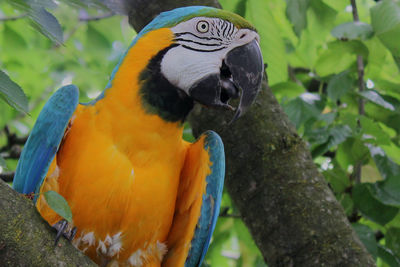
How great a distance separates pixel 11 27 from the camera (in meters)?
4.49

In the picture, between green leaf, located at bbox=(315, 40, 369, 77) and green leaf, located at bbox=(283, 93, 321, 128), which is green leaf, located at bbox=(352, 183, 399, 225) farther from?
green leaf, located at bbox=(315, 40, 369, 77)

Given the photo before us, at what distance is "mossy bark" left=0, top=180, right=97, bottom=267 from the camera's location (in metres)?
1.49

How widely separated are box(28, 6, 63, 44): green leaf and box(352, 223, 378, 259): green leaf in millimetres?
2051

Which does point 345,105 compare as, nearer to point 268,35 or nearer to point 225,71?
point 268,35

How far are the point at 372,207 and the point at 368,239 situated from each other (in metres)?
0.22

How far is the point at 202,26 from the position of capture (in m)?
2.50

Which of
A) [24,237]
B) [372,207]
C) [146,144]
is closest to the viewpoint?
[24,237]

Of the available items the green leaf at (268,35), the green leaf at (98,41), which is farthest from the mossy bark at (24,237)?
the green leaf at (98,41)

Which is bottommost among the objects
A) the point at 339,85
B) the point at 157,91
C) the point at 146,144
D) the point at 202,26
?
the point at 339,85

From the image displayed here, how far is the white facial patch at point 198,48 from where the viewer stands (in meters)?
2.44

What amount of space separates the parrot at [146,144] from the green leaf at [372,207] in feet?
3.24

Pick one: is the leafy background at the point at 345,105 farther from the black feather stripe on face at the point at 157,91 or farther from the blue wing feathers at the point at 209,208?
the blue wing feathers at the point at 209,208

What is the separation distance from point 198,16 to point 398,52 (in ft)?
4.31

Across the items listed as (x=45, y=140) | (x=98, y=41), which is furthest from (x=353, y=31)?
(x=98, y=41)
